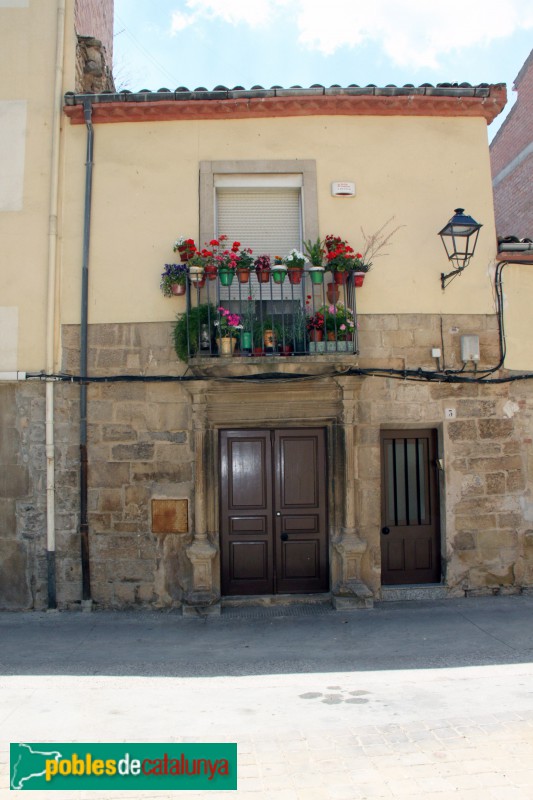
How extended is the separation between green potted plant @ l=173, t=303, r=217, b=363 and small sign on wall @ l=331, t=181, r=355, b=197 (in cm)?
208

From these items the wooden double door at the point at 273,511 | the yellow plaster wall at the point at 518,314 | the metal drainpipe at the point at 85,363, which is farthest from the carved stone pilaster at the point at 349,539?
the metal drainpipe at the point at 85,363

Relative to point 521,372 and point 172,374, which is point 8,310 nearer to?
point 172,374

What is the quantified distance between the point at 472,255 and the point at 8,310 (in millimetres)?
5517

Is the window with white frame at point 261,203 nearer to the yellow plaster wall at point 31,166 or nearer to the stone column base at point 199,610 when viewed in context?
the yellow plaster wall at point 31,166

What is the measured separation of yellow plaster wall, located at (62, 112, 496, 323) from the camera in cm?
786

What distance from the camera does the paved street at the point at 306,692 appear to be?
3.68m

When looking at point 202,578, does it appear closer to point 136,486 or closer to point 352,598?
point 136,486

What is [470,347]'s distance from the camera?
7875mm

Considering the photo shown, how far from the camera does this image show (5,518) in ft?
25.3

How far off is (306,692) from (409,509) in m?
3.56

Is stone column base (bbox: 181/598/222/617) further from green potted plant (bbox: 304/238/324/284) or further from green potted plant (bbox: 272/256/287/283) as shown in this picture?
green potted plant (bbox: 304/238/324/284)

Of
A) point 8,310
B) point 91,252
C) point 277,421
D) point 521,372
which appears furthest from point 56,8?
point 521,372

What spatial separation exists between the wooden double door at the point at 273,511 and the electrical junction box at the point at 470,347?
1952 millimetres

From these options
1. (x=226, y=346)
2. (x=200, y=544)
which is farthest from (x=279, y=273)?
(x=200, y=544)
